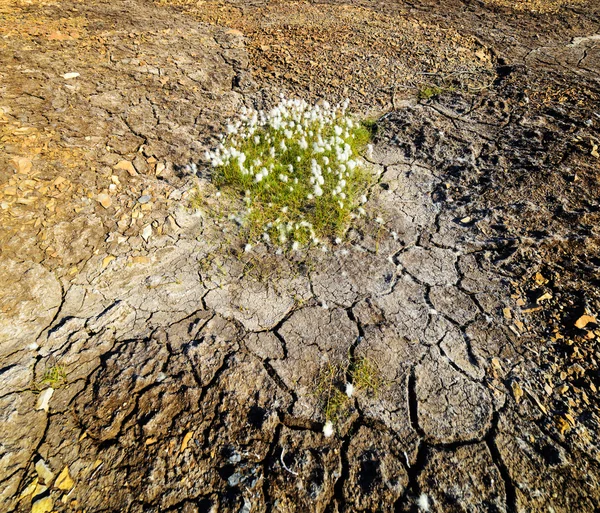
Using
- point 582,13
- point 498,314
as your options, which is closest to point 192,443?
point 498,314

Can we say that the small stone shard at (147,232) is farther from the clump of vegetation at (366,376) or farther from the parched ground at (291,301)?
the clump of vegetation at (366,376)

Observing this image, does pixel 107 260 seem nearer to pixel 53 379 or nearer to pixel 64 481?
pixel 53 379

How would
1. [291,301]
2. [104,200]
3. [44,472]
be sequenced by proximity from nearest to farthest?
[44,472] → [291,301] → [104,200]

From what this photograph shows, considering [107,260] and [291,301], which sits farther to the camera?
[107,260]

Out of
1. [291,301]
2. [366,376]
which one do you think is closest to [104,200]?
[291,301]

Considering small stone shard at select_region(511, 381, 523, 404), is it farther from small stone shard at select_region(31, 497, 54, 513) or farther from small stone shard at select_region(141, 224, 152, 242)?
small stone shard at select_region(141, 224, 152, 242)

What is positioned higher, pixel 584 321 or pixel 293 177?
pixel 584 321

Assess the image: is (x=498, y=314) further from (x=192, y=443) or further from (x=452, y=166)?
(x=192, y=443)

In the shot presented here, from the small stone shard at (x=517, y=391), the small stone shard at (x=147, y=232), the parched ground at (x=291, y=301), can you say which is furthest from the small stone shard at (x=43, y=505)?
the small stone shard at (x=517, y=391)

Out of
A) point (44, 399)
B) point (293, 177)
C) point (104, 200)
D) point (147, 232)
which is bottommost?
point (44, 399)
